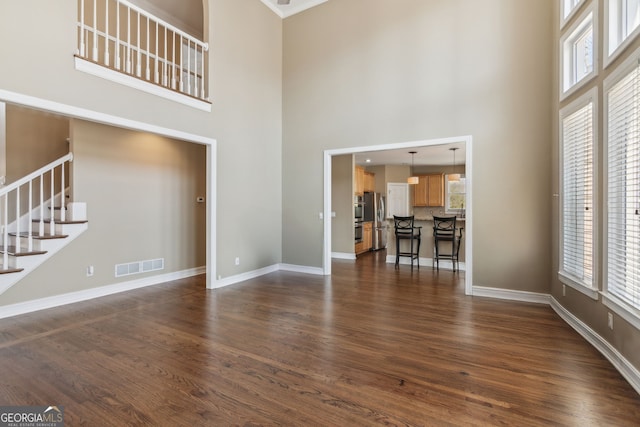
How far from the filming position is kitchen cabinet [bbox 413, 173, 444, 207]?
336 inches

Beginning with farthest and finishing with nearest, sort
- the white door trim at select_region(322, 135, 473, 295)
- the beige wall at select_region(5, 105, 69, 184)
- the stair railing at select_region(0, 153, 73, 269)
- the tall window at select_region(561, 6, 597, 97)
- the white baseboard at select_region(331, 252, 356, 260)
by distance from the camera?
1. the white baseboard at select_region(331, 252, 356, 260)
2. the white door trim at select_region(322, 135, 473, 295)
3. the beige wall at select_region(5, 105, 69, 184)
4. the stair railing at select_region(0, 153, 73, 269)
5. the tall window at select_region(561, 6, 597, 97)

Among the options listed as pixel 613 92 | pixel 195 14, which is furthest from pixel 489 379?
pixel 195 14

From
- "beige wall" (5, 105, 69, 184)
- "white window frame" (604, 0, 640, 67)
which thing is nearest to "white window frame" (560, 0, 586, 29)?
"white window frame" (604, 0, 640, 67)

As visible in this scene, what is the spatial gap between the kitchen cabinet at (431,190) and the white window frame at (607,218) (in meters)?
5.80

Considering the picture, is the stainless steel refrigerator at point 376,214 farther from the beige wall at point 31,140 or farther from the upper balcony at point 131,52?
the beige wall at point 31,140

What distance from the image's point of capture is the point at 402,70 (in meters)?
5.14

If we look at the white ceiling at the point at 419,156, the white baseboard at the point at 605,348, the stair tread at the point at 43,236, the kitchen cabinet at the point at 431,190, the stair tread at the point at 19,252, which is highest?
the white ceiling at the point at 419,156

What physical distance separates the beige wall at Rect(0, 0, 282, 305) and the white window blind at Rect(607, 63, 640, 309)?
4.71m

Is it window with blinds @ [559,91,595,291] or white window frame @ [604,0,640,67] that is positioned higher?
white window frame @ [604,0,640,67]

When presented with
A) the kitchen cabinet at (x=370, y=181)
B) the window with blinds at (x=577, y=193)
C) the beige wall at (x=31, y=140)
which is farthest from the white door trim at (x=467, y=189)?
the beige wall at (x=31, y=140)

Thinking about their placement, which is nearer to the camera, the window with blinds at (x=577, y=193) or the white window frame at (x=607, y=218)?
the white window frame at (x=607, y=218)

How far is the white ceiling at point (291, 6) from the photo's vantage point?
5.98 metres

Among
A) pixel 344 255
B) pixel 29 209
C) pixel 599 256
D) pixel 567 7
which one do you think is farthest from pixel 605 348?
pixel 29 209

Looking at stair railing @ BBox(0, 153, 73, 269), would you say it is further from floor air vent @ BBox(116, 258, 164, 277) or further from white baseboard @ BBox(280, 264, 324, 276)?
white baseboard @ BBox(280, 264, 324, 276)
